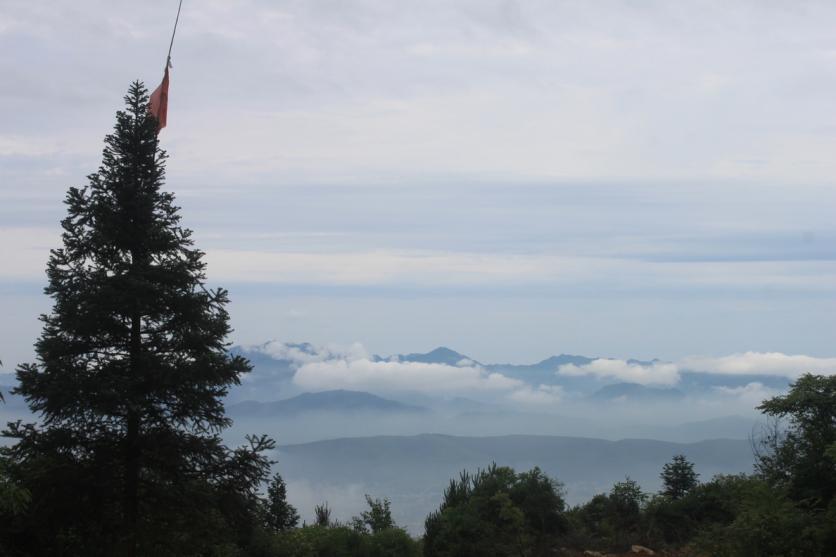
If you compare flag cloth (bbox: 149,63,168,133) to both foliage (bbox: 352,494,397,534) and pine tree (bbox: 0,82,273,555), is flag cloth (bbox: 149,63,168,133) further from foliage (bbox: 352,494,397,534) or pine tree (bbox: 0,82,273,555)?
foliage (bbox: 352,494,397,534)

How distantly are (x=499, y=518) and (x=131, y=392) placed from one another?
11736 mm

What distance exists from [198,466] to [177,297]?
3718mm

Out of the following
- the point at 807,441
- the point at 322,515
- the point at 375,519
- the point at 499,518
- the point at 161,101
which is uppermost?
the point at 161,101

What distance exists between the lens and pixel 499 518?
24.3 m

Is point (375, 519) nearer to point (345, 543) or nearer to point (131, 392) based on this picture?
point (345, 543)

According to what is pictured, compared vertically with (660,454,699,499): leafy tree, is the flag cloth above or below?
above

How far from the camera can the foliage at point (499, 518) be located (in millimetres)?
23344

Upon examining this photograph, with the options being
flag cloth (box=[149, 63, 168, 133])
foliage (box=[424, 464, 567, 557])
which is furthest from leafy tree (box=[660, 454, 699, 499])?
flag cloth (box=[149, 63, 168, 133])

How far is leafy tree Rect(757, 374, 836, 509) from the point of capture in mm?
20141

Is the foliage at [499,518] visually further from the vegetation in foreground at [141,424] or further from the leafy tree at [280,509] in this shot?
the leafy tree at [280,509]

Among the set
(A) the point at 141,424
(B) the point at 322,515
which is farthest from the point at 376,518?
(A) the point at 141,424

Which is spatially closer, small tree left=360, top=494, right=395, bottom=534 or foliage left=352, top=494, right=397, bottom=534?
foliage left=352, top=494, right=397, bottom=534

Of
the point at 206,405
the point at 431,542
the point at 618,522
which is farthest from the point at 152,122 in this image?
the point at 618,522

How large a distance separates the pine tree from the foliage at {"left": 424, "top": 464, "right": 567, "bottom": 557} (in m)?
7.14
